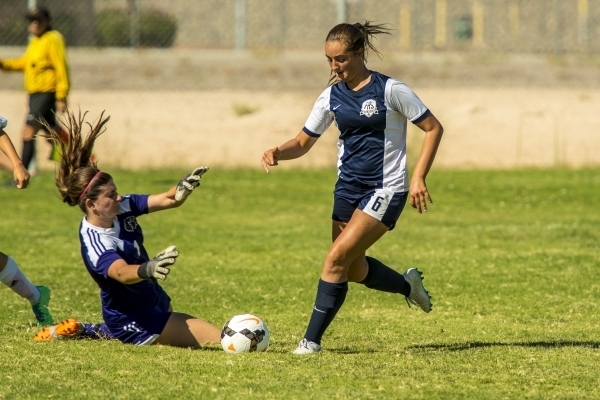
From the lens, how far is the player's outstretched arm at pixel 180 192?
236 inches

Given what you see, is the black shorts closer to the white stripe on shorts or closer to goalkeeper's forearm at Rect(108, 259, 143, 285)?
goalkeeper's forearm at Rect(108, 259, 143, 285)

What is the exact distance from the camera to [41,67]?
13.7 meters

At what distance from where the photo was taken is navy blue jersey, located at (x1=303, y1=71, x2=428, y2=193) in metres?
5.81

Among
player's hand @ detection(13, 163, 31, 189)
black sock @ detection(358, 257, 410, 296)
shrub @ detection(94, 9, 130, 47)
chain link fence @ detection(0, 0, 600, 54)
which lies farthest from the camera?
chain link fence @ detection(0, 0, 600, 54)

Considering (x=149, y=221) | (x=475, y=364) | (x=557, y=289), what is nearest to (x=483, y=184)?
(x=149, y=221)

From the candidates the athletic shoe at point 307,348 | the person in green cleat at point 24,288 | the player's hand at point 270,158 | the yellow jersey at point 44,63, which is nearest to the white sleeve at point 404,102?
the player's hand at point 270,158

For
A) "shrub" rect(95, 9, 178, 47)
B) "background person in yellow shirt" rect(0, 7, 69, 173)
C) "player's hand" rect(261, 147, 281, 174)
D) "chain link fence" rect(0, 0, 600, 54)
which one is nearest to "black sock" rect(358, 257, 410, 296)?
"player's hand" rect(261, 147, 281, 174)

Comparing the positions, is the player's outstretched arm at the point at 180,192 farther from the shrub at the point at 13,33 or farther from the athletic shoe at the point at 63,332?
the shrub at the point at 13,33

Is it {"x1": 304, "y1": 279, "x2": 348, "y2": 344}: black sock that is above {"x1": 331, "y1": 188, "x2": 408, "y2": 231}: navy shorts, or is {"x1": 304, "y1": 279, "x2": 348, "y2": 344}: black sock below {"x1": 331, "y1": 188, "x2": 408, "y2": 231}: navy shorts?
below

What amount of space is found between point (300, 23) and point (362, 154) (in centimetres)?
1925

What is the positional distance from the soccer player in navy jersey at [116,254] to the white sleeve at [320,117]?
75cm

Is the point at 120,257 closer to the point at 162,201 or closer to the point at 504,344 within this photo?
the point at 162,201

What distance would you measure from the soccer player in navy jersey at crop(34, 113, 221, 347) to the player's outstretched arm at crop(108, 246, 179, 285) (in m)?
0.01

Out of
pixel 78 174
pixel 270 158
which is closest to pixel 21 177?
pixel 78 174
